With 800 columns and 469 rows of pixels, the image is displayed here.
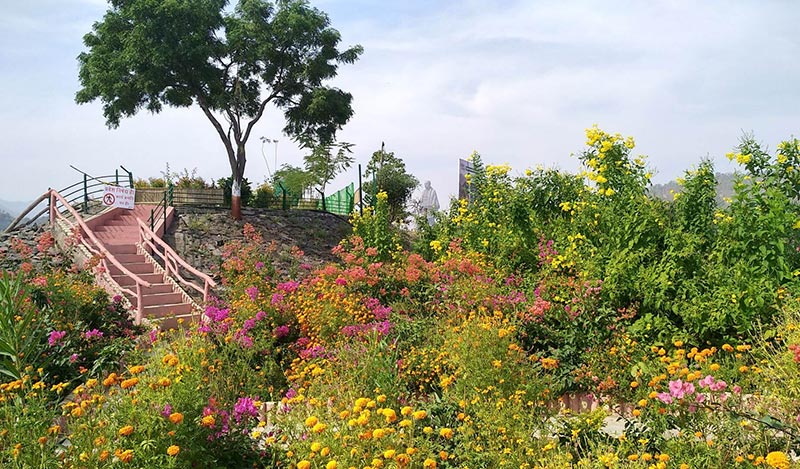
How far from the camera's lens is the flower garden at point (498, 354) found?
3217 millimetres

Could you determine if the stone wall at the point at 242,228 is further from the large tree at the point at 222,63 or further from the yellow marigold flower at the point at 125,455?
the yellow marigold flower at the point at 125,455

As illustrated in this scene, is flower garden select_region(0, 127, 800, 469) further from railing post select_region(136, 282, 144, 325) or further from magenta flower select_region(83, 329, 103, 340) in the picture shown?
railing post select_region(136, 282, 144, 325)

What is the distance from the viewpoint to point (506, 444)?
358cm

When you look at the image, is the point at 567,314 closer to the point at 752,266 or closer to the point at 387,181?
the point at 752,266

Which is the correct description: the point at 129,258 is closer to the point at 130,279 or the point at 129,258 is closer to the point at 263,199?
the point at 130,279

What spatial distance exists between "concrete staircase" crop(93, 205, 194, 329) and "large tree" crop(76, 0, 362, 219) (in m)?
3.16

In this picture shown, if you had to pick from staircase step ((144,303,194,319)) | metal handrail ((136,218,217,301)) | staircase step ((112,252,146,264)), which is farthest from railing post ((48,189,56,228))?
staircase step ((144,303,194,319))

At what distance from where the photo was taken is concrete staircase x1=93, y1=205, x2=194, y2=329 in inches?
412

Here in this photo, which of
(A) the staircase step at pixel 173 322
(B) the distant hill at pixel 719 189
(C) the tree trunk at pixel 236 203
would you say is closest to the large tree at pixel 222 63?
(C) the tree trunk at pixel 236 203

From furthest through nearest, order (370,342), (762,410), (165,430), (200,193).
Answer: (200,193)
(370,342)
(762,410)
(165,430)

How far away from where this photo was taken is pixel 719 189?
686 cm

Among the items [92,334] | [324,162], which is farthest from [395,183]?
[92,334]

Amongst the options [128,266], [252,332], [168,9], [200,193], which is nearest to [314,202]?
[200,193]

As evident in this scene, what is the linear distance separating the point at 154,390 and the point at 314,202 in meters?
19.3
